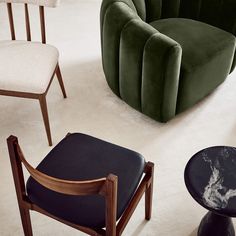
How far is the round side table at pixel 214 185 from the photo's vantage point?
1521 millimetres

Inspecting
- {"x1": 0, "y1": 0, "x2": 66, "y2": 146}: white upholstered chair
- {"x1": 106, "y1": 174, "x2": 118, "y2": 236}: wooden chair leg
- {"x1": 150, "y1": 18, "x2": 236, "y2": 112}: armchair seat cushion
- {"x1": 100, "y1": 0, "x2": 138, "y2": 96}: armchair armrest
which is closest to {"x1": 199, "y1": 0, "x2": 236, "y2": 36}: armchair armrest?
{"x1": 150, "y1": 18, "x2": 236, "y2": 112}: armchair seat cushion

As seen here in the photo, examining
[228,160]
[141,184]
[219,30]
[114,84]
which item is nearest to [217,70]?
[219,30]

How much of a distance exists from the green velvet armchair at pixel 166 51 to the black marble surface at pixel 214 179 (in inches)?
24.4

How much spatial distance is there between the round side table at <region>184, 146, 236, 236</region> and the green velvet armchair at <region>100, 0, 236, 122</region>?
63 centimetres

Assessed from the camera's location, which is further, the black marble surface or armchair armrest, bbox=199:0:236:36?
armchair armrest, bbox=199:0:236:36

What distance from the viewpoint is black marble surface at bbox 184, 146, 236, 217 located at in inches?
59.8

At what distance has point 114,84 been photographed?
2555 millimetres

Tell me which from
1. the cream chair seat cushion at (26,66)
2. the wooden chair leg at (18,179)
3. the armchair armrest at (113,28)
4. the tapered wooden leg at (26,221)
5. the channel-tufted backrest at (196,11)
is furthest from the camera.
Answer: the channel-tufted backrest at (196,11)

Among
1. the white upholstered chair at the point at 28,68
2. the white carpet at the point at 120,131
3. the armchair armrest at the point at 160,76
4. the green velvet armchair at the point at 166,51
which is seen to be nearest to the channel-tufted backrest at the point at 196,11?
the green velvet armchair at the point at 166,51

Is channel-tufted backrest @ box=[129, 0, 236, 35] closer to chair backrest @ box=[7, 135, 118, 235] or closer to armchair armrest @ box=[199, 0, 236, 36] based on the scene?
armchair armrest @ box=[199, 0, 236, 36]

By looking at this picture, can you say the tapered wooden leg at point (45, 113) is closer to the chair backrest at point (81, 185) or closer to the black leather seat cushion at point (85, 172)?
the black leather seat cushion at point (85, 172)

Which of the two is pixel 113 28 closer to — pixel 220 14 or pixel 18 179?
pixel 220 14

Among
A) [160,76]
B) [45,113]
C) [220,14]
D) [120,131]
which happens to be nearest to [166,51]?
[160,76]

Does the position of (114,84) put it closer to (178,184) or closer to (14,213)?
(178,184)
